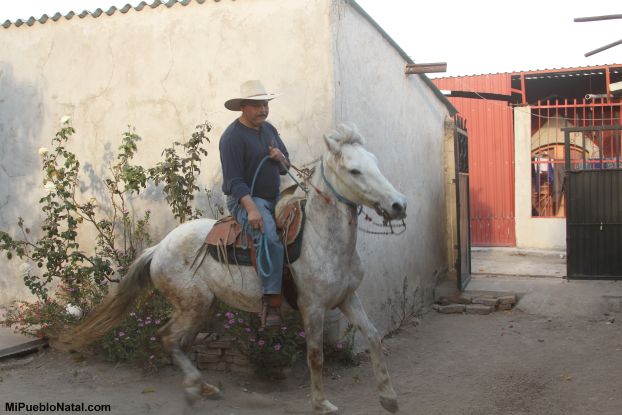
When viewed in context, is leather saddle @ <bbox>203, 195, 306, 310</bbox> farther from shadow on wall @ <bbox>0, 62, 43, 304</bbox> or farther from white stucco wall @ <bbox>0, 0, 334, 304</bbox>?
shadow on wall @ <bbox>0, 62, 43, 304</bbox>

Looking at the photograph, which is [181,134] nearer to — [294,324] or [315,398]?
[294,324]

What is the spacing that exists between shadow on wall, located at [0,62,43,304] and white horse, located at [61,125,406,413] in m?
2.80

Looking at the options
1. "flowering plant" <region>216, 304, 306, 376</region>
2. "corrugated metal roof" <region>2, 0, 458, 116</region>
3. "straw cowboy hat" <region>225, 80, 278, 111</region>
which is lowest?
"flowering plant" <region>216, 304, 306, 376</region>

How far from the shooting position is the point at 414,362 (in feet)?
19.6

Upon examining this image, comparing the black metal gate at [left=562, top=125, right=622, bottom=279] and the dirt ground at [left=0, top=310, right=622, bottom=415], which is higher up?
the black metal gate at [left=562, top=125, right=622, bottom=279]

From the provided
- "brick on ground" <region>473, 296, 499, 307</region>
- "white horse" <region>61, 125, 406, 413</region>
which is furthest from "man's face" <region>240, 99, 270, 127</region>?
"brick on ground" <region>473, 296, 499, 307</region>

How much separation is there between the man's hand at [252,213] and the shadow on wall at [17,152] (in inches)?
153

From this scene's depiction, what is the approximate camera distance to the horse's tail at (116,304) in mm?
4633

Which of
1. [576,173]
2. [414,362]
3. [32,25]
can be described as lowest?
[414,362]

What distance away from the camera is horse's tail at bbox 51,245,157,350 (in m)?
4.63

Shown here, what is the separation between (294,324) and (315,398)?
1.21 m

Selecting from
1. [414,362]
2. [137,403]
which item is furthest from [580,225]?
[137,403]

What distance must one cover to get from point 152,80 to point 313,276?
11.2 feet

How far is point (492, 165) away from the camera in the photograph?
13672 mm
